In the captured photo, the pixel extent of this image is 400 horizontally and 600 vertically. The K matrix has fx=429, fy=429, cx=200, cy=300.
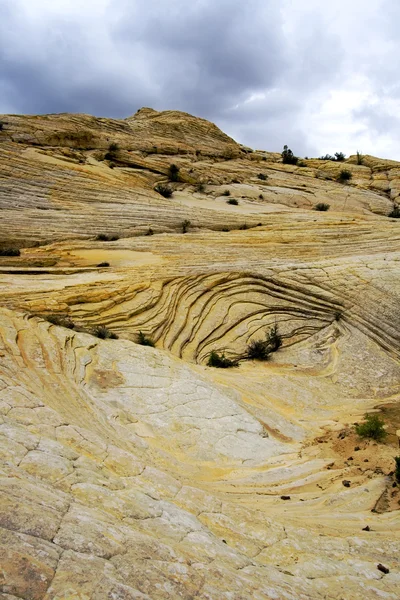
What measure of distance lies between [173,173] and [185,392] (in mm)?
24259

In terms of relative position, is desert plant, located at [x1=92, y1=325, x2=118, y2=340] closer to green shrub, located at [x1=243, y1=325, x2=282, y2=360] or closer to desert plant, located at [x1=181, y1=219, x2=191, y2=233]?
green shrub, located at [x1=243, y1=325, x2=282, y2=360]

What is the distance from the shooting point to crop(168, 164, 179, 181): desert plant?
102 feet

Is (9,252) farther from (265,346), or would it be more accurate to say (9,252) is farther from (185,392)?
(185,392)

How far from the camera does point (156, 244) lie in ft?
61.5

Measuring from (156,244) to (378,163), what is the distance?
32.5m

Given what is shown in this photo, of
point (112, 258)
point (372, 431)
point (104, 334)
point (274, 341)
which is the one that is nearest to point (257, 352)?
point (274, 341)

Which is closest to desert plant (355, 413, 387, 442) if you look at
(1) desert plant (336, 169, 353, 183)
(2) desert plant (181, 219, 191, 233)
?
(2) desert plant (181, 219, 191, 233)

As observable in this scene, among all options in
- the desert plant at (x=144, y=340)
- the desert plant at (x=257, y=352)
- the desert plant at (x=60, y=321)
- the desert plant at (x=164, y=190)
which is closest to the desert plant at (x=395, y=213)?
the desert plant at (x=164, y=190)

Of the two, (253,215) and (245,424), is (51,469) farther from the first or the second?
(253,215)

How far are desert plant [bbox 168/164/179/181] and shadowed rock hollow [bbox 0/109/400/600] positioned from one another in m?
2.11

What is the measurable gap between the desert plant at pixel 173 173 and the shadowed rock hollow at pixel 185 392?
6.93ft

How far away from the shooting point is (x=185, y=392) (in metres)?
9.62

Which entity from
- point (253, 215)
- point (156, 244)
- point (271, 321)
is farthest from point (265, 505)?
point (253, 215)

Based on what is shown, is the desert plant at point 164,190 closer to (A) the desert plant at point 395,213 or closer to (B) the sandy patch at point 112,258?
(B) the sandy patch at point 112,258
